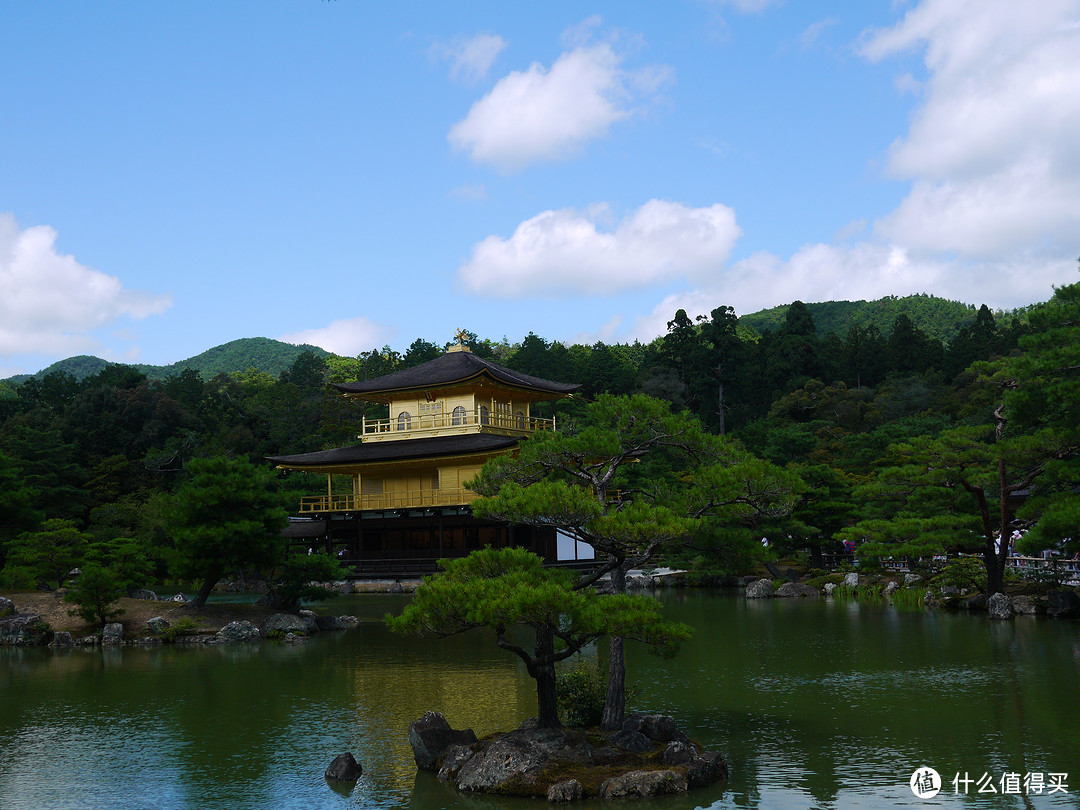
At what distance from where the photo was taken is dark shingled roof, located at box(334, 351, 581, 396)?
121 ft

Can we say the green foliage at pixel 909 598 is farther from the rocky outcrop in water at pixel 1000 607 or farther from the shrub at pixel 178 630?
the shrub at pixel 178 630

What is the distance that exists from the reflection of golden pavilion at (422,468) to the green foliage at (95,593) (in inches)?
557

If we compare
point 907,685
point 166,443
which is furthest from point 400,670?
point 166,443

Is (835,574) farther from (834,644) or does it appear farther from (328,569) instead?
(328,569)

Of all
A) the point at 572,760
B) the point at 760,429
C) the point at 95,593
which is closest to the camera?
the point at 572,760

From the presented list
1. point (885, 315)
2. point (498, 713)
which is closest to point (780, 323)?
point (885, 315)

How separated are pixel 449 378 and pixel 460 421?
2.11 meters

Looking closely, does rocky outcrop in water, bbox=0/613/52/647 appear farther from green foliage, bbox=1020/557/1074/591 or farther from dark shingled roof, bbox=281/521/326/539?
green foliage, bbox=1020/557/1074/591

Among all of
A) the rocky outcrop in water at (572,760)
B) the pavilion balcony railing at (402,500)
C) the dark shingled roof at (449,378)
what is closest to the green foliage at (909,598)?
the dark shingled roof at (449,378)

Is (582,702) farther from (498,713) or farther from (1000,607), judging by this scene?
(1000,607)

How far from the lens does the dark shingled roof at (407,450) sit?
34.4m

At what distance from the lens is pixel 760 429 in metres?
55.3

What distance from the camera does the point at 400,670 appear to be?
Answer: 57.1 feet

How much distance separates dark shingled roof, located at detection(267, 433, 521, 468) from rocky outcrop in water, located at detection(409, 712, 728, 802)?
23.5 meters
